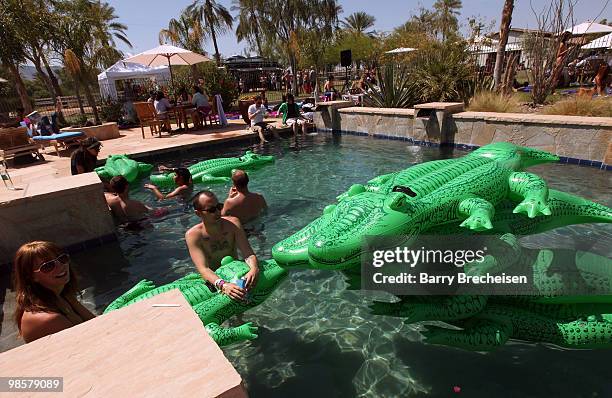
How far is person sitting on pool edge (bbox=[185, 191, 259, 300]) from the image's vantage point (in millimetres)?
3537

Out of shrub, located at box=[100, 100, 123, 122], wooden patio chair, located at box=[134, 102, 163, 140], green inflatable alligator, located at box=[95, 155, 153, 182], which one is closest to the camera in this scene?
green inflatable alligator, located at box=[95, 155, 153, 182]

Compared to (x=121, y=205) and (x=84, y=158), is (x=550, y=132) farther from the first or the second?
(x=84, y=158)

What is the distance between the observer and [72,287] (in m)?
2.76

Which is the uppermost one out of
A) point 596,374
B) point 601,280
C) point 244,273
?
point 244,273

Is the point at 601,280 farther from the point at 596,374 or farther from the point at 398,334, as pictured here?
the point at 398,334

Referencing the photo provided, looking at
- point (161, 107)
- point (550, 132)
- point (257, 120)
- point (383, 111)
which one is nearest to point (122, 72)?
point (161, 107)

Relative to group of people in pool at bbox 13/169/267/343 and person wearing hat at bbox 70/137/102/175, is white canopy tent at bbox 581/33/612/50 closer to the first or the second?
person wearing hat at bbox 70/137/102/175

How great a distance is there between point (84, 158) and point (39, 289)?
5124 mm

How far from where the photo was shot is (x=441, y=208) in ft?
9.33

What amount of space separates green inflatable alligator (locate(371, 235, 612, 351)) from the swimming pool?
0.96ft

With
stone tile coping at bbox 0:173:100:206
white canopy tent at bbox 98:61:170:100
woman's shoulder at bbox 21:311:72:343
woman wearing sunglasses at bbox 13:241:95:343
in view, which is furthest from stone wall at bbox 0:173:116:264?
white canopy tent at bbox 98:61:170:100

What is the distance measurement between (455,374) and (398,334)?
629 millimetres

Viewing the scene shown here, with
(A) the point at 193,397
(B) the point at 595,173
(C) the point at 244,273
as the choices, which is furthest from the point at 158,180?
(B) the point at 595,173

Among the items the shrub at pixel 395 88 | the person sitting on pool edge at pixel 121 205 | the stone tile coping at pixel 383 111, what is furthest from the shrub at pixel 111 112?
the person sitting on pool edge at pixel 121 205
